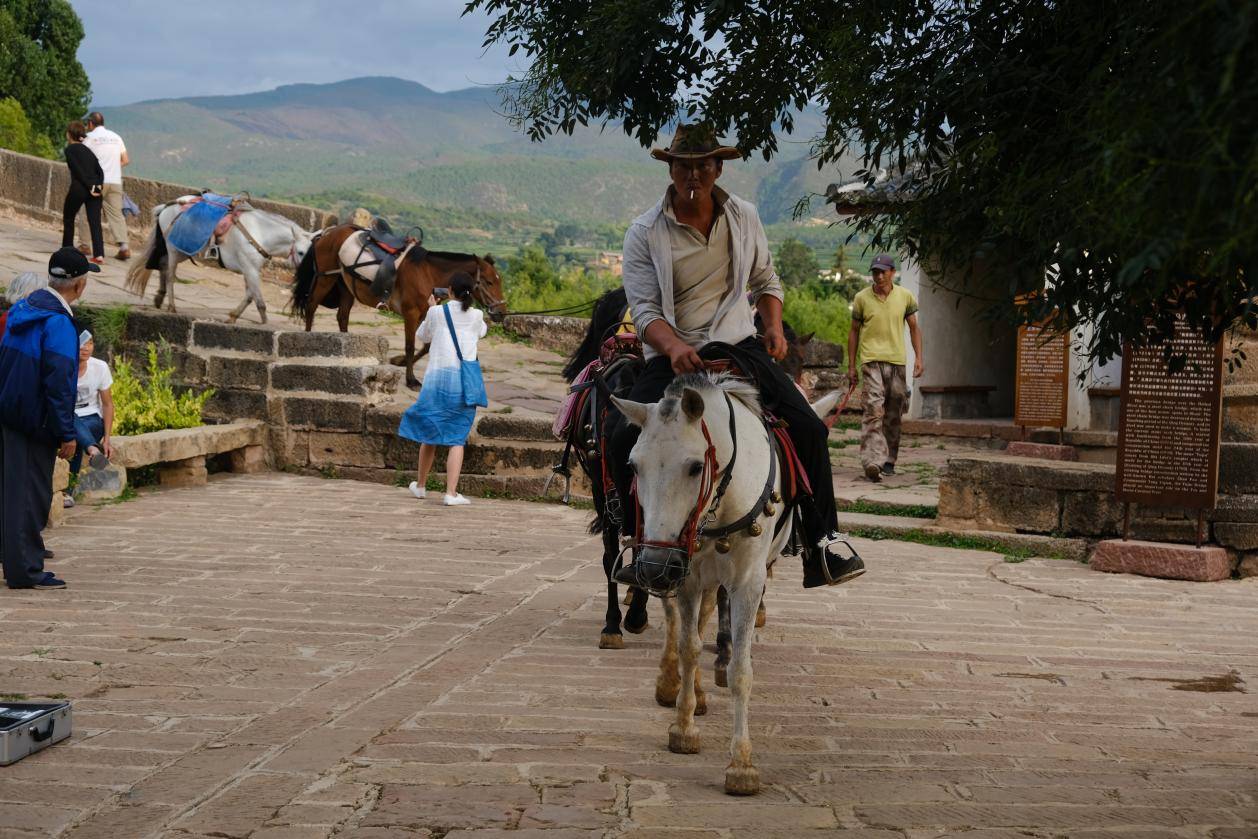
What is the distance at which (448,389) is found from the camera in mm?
13367

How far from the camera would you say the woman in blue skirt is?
1333 centimetres

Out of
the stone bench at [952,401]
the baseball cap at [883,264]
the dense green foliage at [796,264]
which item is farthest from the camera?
the dense green foliage at [796,264]

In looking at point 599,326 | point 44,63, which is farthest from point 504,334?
point 44,63

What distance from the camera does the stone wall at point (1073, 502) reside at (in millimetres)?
10531

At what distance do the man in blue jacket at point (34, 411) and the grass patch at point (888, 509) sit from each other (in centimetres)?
684

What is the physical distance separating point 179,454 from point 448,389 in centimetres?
280

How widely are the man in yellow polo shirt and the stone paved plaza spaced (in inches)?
129

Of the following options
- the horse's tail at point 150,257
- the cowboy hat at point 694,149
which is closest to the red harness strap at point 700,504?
the cowboy hat at point 694,149

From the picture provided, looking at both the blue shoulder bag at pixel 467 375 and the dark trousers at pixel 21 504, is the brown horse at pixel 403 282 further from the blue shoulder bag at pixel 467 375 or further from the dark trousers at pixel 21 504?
the dark trousers at pixel 21 504

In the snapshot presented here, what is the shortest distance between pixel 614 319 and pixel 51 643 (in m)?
3.84

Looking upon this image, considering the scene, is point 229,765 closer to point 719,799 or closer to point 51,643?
point 719,799

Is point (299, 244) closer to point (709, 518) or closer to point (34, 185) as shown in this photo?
point (34, 185)

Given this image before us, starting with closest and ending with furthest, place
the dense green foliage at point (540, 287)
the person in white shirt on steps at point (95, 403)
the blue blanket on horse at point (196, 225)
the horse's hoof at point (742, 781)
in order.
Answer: the horse's hoof at point (742, 781)
the person in white shirt on steps at point (95, 403)
the blue blanket on horse at point (196, 225)
the dense green foliage at point (540, 287)

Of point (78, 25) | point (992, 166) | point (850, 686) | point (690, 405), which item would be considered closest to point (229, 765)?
point (690, 405)
